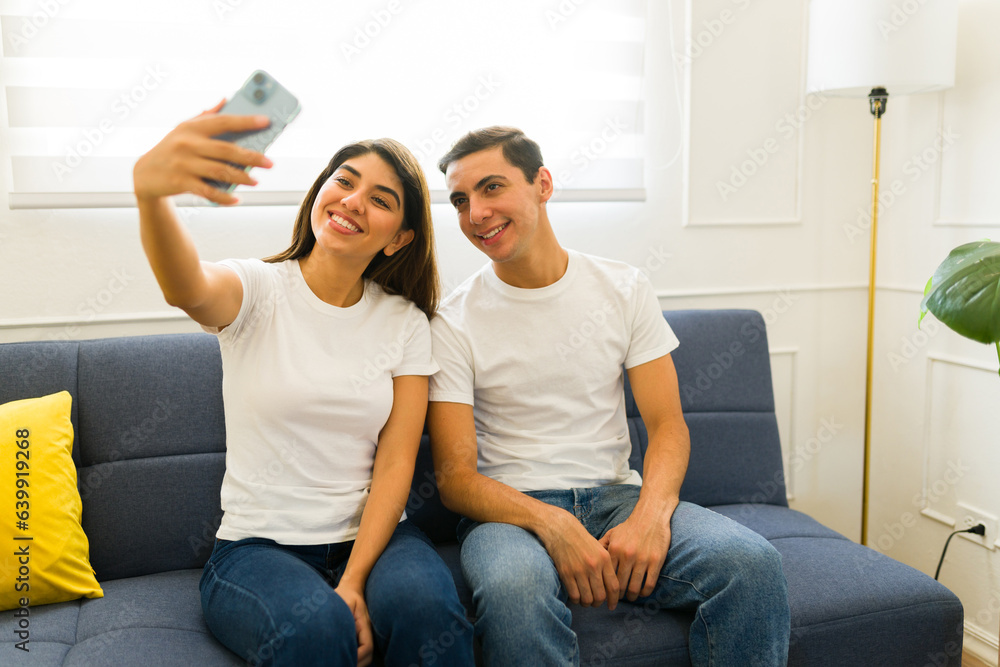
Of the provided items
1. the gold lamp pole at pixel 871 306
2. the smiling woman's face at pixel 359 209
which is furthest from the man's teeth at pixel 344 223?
A: the gold lamp pole at pixel 871 306

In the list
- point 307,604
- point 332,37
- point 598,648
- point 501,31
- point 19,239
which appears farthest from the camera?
point 501,31

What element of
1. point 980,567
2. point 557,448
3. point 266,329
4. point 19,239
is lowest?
point 980,567

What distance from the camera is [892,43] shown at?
1962mm

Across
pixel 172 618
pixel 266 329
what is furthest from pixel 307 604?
pixel 266 329

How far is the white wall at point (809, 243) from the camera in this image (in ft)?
6.70

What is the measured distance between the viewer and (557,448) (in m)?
1.65

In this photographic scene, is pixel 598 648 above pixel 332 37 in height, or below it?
below

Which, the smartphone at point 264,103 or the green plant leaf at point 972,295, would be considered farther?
the green plant leaf at point 972,295

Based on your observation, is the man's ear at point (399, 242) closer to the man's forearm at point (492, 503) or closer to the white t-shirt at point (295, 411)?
the white t-shirt at point (295, 411)

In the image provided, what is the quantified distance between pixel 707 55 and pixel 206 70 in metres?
1.39

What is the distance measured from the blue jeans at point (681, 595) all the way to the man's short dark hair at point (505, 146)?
0.76m

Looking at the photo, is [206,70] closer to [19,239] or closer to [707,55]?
[19,239]

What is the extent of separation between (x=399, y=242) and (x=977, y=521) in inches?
69.0

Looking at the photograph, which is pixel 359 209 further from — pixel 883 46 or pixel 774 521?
pixel 883 46
